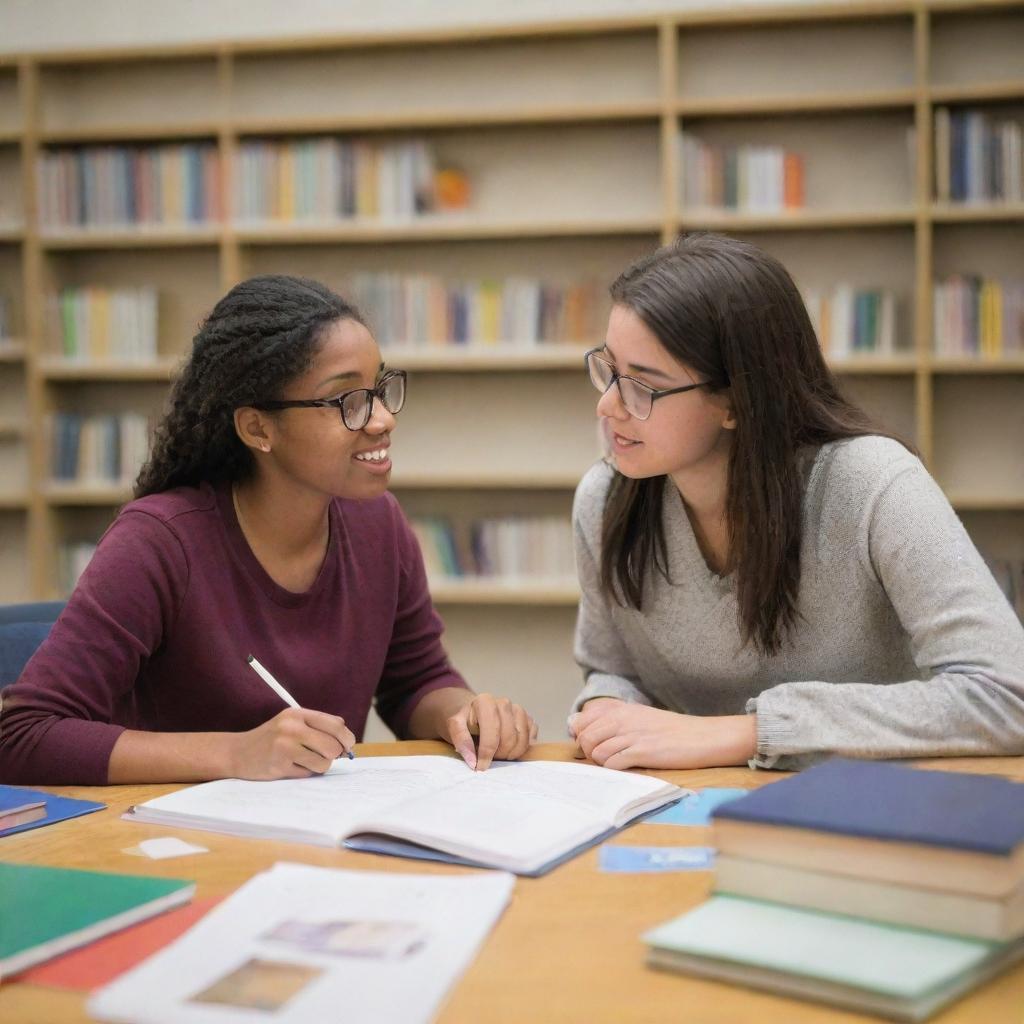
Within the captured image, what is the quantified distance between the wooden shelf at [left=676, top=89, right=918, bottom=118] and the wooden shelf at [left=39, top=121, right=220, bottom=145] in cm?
157

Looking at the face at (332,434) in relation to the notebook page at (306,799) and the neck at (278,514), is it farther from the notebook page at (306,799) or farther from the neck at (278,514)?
the notebook page at (306,799)

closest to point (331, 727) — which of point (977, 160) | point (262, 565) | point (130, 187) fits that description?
point (262, 565)

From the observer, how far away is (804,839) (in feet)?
2.78

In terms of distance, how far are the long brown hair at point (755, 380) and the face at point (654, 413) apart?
2 cm

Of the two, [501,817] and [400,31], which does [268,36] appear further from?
[501,817]

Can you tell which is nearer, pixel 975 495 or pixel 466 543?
pixel 975 495

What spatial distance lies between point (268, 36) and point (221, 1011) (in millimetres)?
4010

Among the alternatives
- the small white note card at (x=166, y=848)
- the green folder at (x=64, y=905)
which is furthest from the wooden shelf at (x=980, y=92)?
the green folder at (x=64, y=905)

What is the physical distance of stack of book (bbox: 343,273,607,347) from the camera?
4.01 meters

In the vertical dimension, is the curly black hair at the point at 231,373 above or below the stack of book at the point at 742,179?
below

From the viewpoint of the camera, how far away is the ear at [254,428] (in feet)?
5.64

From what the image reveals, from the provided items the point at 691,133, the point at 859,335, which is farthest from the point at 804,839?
the point at 691,133

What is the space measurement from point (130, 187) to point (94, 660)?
311cm

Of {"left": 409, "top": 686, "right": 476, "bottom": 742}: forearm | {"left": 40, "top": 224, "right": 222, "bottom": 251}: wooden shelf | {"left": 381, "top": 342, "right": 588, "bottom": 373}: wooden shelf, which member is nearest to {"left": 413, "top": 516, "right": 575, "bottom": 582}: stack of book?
{"left": 381, "top": 342, "right": 588, "bottom": 373}: wooden shelf
